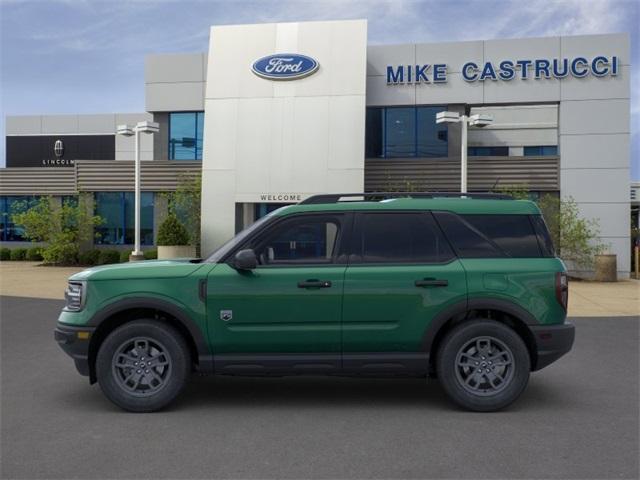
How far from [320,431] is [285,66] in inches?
773

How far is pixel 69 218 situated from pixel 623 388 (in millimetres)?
24364

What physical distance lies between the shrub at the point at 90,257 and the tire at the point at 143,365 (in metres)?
21.1

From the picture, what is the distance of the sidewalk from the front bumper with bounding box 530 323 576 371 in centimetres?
728

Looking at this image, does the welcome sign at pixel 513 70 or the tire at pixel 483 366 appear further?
the welcome sign at pixel 513 70

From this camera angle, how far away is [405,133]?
24.6 meters

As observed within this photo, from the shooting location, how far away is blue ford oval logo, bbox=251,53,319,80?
22.8 meters

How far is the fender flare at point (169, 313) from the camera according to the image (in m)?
5.47

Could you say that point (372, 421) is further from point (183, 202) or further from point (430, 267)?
point (183, 202)

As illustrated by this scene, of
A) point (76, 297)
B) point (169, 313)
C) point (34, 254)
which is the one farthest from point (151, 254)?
point (169, 313)

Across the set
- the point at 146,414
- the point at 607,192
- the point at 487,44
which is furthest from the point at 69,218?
the point at 146,414

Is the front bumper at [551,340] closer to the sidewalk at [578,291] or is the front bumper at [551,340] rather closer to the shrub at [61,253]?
the sidewalk at [578,291]

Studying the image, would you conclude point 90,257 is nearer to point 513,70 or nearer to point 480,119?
point 480,119

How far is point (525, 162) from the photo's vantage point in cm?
2319

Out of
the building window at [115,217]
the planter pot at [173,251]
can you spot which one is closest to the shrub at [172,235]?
the planter pot at [173,251]
